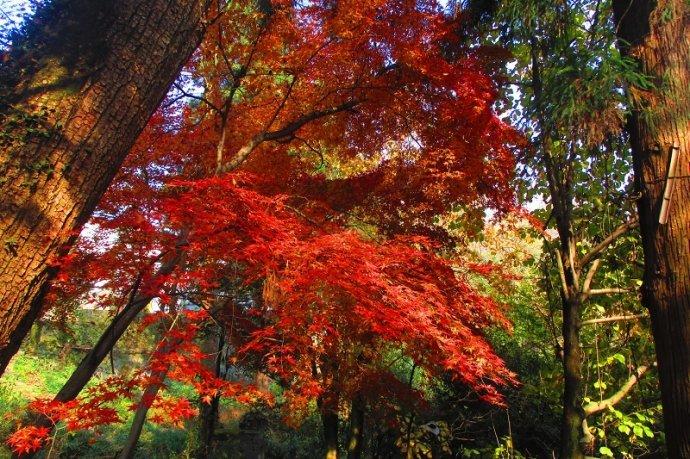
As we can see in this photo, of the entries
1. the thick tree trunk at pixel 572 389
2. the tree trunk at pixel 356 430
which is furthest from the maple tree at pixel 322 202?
the thick tree trunk at pixel 572 389

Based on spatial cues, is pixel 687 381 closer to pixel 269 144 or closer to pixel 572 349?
pixel 572 349

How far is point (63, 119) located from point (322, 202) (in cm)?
429

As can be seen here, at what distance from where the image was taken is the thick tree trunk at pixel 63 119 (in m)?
1.91

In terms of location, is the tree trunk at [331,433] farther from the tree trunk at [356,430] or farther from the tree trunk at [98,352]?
the tree trunk at [98,352]

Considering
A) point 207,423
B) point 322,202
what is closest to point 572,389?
point 322,202

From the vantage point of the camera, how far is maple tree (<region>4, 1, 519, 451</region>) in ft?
13.7

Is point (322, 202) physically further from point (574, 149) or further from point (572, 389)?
point (572, 389)

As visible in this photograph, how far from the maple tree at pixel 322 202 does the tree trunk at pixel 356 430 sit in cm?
39

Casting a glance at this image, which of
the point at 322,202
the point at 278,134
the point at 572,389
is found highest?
the point at 278,134

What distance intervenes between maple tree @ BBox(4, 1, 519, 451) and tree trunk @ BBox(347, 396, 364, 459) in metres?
0.39

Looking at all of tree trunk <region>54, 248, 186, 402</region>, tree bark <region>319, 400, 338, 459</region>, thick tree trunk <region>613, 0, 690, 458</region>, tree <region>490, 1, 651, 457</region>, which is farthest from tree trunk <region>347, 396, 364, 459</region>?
thick tree trunk <region>613, 0, 690, 458</region>

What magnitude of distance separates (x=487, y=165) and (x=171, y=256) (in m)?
4.04

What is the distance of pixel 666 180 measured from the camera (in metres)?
2.95

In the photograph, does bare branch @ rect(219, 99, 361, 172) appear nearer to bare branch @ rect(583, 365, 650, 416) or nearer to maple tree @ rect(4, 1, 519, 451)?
maple tree @ rect(4, 1, 519, 451)
